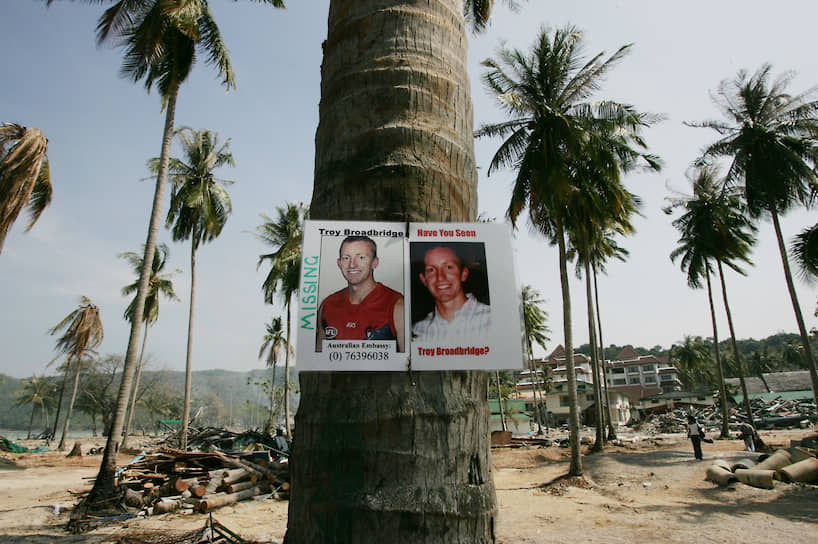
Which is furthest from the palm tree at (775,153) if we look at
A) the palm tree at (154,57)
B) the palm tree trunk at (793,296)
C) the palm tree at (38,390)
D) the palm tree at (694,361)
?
the palm tree at (38,390)

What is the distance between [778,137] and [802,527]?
13.5 m

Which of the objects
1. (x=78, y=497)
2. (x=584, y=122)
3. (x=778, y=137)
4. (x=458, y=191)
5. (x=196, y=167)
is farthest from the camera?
(x=196, y=167)

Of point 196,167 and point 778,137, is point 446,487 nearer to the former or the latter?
point 778,137

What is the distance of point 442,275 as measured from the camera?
1.46 meters

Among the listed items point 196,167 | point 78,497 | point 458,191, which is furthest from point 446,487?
point 196,167

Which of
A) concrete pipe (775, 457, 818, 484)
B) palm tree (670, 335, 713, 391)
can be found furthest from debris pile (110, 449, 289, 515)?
palm tree (670, 335, 713, 391)

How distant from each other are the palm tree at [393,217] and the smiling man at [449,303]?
0.13m

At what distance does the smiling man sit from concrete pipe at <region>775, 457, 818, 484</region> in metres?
14.7

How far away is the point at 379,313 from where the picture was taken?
1401 mm

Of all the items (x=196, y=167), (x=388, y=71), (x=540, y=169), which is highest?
(x=196, y=167)

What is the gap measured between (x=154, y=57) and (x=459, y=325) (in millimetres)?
13683

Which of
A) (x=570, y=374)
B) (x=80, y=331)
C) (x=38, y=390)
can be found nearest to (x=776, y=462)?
(x=570, y=374)

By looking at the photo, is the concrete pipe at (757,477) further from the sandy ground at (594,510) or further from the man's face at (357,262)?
the man's face at (357,262)

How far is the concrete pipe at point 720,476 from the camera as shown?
1180 centimetres
